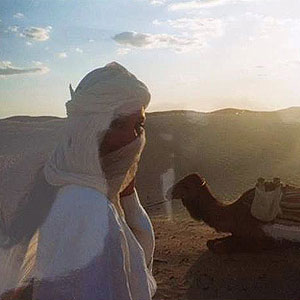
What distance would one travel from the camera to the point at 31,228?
5.71 feet

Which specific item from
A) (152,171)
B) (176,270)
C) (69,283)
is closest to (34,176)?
(69,283)

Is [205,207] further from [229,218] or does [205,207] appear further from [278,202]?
[278,202]

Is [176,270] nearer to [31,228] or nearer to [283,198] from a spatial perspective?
[283,198]

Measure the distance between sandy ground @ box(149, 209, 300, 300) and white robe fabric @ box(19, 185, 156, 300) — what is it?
2106mm

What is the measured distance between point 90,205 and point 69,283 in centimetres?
19

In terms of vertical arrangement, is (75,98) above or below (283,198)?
above

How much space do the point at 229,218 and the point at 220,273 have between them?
0.61 meters

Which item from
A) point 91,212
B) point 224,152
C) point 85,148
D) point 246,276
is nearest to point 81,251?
point 91,212

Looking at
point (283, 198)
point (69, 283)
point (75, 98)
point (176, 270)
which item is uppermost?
point (75, 98)

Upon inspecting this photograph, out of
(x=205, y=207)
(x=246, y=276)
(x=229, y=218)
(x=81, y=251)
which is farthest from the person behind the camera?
(x=205, y=207)

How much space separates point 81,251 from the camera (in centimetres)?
165

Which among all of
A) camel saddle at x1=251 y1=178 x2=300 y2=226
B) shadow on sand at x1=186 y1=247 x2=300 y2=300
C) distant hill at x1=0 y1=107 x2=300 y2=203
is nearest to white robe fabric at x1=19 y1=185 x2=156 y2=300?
shadow on sand at x1=186 y1=247 x2=300 y2=300

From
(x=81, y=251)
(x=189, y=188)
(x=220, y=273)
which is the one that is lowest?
(x=220, y=273)

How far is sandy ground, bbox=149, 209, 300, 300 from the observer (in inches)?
161
